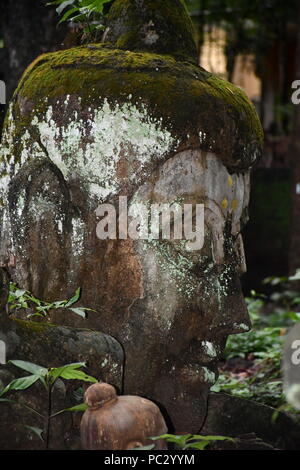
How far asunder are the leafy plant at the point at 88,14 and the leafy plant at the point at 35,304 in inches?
53.2

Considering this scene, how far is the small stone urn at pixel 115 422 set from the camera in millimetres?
2098

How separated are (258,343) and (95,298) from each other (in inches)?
110

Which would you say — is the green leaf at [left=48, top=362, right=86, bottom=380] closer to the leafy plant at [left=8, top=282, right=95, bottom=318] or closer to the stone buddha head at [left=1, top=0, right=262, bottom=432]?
the leafy plant at [left=8, top=282, right=95, bottom=318]

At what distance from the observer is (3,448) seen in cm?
218

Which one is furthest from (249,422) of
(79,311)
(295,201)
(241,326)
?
(295,201)

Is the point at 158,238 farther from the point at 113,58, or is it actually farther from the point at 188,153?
the point at 113,58

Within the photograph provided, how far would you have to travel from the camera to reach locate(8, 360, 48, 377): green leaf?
7.23ft

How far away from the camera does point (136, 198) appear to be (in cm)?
268

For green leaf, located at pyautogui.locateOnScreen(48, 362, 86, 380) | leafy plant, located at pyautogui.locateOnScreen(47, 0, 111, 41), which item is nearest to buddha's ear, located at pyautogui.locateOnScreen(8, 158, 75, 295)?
green leaf, located at pyautogui.locateOnScreen(48, 362, 86, 380)

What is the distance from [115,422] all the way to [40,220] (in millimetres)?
1021

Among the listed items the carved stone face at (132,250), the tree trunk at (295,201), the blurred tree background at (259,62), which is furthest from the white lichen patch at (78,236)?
the tree trunk at (295,201)

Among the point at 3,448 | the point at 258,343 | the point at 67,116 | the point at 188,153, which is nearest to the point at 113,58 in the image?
the point at 67,116

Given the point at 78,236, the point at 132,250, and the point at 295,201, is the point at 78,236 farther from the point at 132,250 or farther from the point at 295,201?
the point at 295,201

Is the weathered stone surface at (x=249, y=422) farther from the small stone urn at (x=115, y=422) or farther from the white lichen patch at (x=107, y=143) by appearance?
the white lichen patch at (x=107, y=143)
